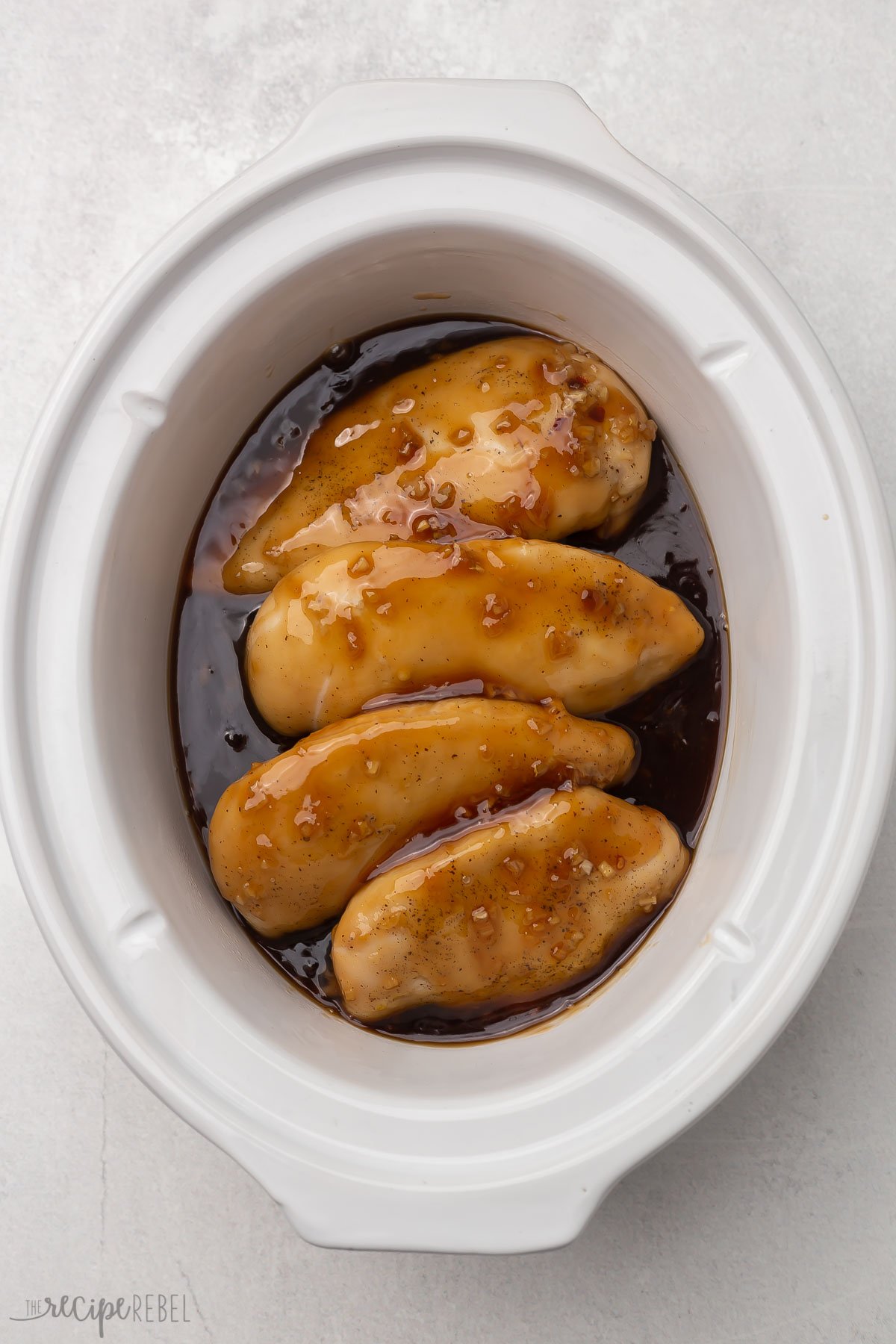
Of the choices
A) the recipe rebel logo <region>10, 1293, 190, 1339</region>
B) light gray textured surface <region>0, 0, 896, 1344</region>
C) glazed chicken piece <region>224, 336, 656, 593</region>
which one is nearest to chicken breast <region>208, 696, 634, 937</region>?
glazed chicken piece <region>224, 336, 656, 593</region>

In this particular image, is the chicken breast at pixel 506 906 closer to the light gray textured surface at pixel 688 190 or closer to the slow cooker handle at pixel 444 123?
the light gray textured surface at pixel 688 190

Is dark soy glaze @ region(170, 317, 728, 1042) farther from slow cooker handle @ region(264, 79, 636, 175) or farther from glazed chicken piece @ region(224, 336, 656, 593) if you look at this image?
slow cooker handle @ region(264, 79, 636, 175)

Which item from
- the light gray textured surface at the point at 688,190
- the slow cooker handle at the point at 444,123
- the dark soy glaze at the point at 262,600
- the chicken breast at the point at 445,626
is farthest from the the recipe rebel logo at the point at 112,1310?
the slow cooker handle at the point at 444,123

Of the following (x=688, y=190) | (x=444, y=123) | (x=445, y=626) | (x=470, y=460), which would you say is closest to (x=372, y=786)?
(x=445, y=626)

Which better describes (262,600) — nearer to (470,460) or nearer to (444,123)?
(470,460)

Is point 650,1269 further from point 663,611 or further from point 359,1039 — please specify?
point 663,611
